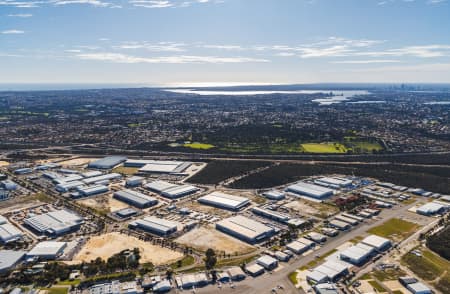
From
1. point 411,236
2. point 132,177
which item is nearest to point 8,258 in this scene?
point 132,177

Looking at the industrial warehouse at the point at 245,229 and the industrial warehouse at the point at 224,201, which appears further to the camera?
the industrial warehouse at the point at 224,201

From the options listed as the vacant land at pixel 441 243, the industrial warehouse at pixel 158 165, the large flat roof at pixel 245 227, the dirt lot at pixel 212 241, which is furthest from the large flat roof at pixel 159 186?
the vacant land at pixel 441 243

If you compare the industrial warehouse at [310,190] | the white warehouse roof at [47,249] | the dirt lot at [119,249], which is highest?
the industrial warehouse at [310,190]

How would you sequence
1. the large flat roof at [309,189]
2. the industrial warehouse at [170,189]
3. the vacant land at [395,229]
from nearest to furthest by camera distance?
the vacant land at [395,229] < the large flat roof at [309,189] < the industrial warehouse at [170,189]

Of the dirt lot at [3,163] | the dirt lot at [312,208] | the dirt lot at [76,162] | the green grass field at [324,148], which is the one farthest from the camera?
the green grass field at [324,148]

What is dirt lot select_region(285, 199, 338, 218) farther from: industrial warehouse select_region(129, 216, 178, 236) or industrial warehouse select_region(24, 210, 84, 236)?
industrial warehouse select_region(24, 210, 84, 236)

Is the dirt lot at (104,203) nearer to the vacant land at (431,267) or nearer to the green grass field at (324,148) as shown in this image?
the vacant land at (431,267)

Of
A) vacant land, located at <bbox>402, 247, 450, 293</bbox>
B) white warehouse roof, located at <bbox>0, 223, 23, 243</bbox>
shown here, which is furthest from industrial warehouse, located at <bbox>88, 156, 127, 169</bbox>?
vacant land, located at <bbox>402, 247, 450, 293</bbox>
